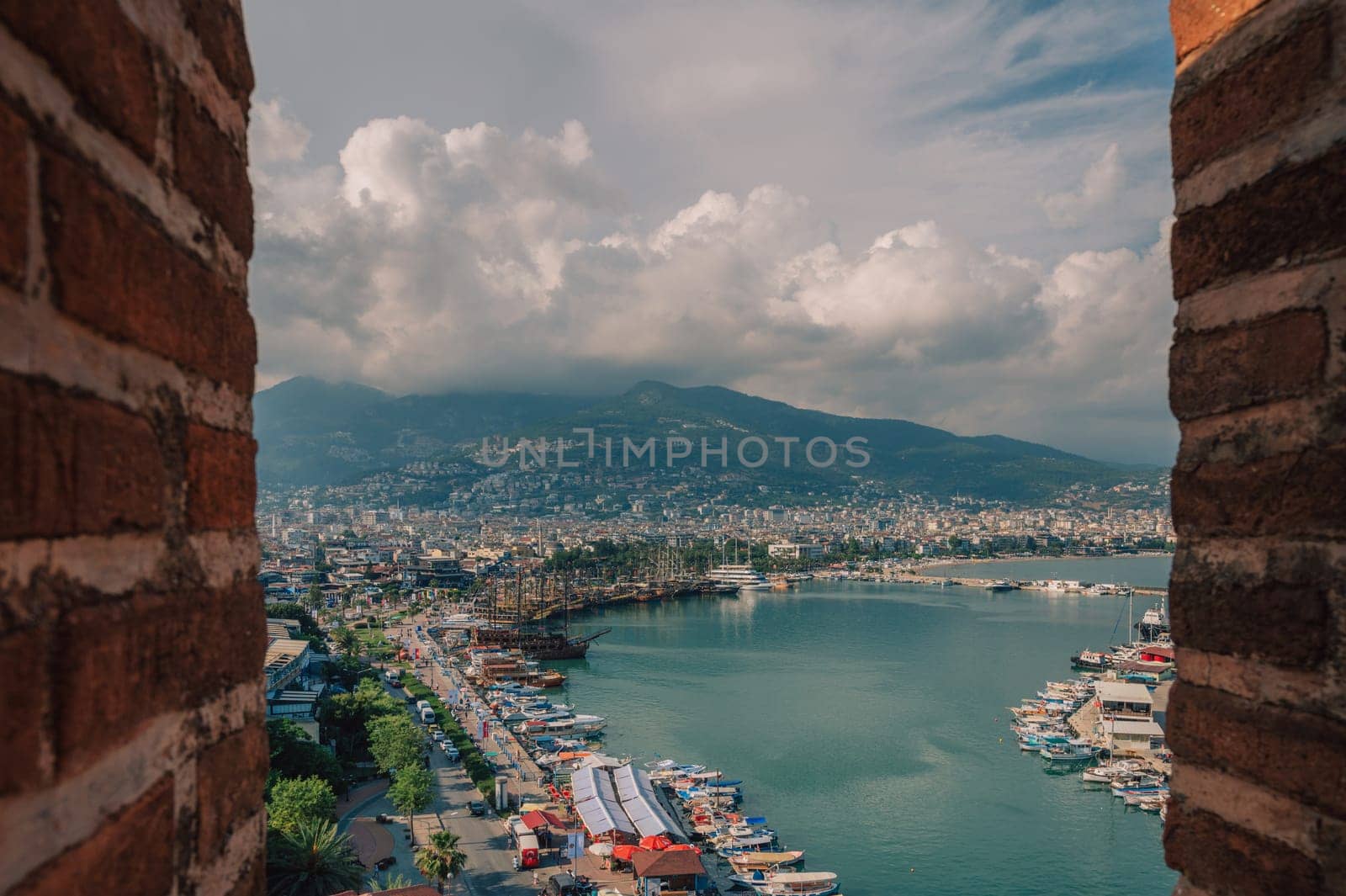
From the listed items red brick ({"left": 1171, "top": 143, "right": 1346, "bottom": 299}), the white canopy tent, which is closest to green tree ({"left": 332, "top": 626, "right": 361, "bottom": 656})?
the white canopy tent

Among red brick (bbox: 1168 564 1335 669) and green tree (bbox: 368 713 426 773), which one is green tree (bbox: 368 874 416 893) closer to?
green tree (bbox: 368 713 426 773)

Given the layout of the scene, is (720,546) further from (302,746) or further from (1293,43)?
(1293,43)

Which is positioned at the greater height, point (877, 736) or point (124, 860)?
point (124, 860)

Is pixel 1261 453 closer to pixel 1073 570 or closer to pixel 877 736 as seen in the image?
pixel 877 736

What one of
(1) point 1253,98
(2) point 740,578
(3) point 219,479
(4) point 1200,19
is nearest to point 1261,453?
(1) point 1253,98

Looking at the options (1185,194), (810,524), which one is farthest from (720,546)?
(1185,194)

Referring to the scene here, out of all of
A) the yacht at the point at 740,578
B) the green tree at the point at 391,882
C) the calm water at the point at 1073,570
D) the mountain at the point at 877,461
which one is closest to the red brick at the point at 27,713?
the green tree at the point at 391,882
